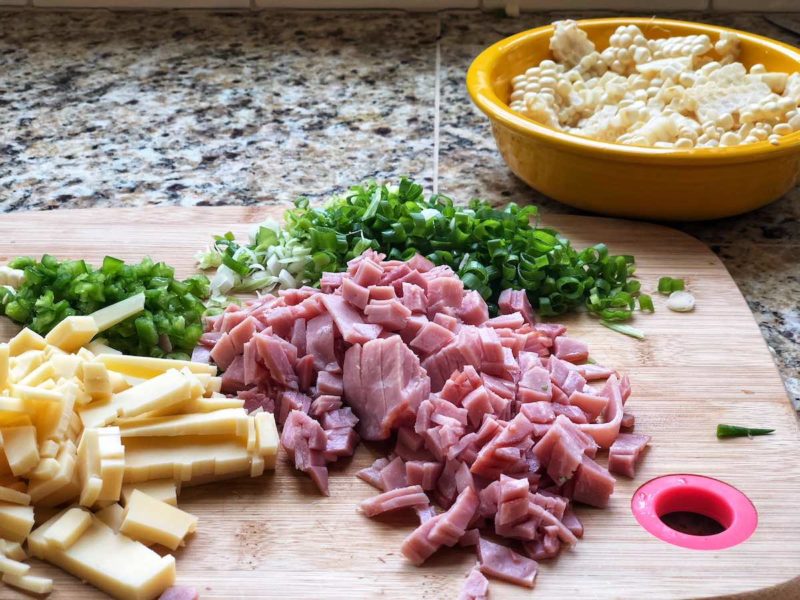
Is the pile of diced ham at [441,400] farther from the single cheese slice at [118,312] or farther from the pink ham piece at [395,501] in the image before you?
the single cheese slice at [118,312]

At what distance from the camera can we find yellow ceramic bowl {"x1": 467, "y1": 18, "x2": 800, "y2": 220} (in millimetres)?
2244

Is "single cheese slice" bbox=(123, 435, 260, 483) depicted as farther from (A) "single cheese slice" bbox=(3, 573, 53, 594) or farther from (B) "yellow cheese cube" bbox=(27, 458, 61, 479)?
(A) "single cheese slice" bbox=(3, 573, 53, 594)

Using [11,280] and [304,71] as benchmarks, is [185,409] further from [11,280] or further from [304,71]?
[304,71]

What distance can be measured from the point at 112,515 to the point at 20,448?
19 centimetres

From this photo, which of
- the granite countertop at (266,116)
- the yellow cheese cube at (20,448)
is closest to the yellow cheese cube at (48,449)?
the yellow cheese cube at (20,448)

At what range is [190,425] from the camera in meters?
1.69

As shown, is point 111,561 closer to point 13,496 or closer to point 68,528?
point 68,528

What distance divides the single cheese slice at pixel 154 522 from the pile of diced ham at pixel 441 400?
26 cm

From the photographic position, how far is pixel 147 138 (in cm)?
302

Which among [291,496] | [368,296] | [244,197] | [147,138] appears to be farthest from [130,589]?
[147,138]

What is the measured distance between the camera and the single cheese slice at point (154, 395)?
1682mm

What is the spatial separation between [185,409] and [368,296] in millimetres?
441

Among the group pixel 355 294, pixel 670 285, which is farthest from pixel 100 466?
pixel 670 285

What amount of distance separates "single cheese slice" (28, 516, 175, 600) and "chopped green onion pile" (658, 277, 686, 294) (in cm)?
132
